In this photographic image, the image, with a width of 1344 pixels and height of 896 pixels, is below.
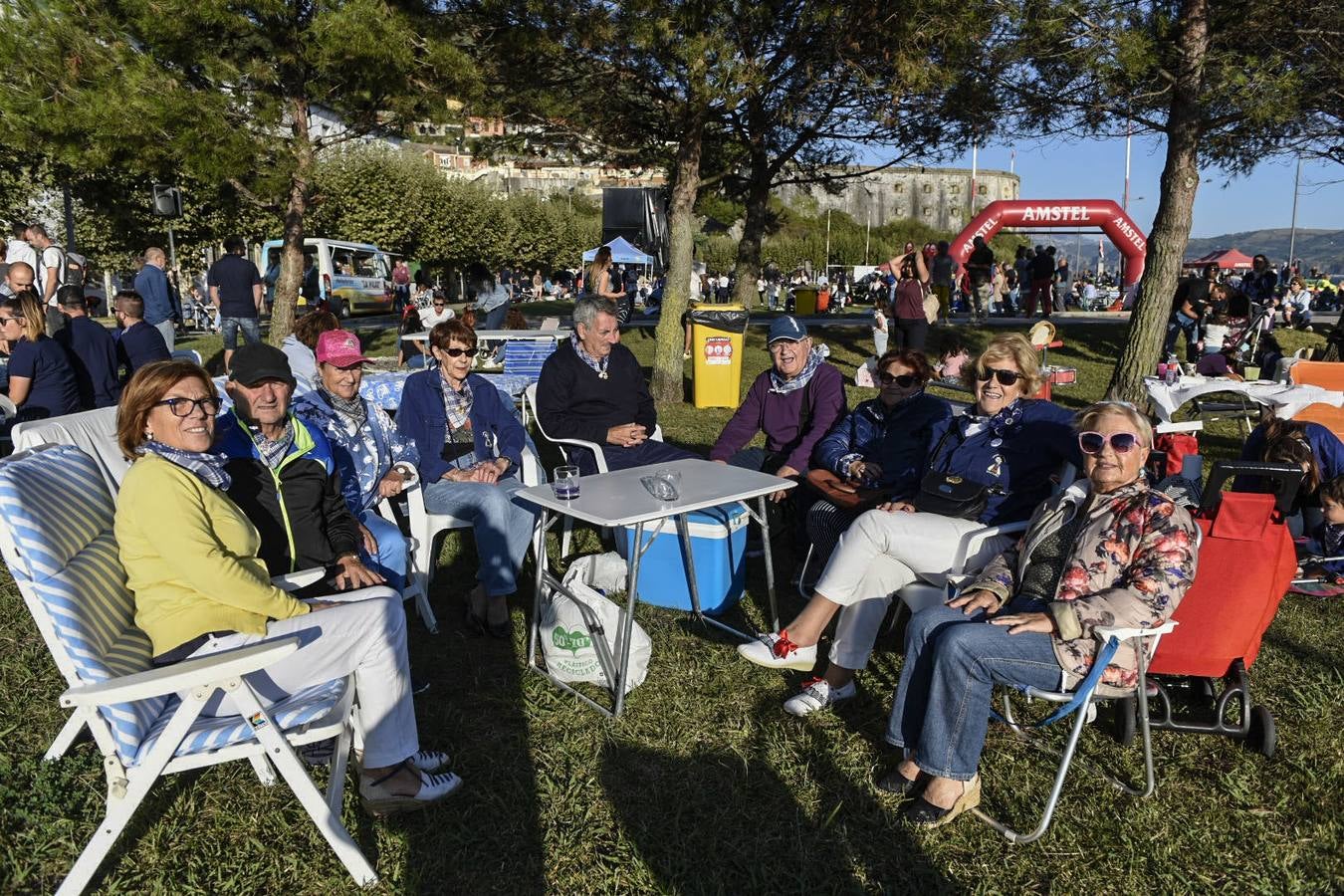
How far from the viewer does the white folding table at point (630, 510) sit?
3.10 m

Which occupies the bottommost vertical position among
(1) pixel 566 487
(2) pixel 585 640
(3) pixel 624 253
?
(2) pixel 585 640

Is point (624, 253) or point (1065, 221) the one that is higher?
point (624, 253)

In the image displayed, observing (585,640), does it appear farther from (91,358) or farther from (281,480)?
(91,358)

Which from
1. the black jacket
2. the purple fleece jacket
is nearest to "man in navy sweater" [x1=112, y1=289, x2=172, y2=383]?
the black jacket

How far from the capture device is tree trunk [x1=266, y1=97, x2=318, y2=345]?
1091cm

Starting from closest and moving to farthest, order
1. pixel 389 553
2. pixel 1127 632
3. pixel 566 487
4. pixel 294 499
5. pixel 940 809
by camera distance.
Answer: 1. pixel 1127 632
2. pixel 940 809
3. pixel 294 499
4. pixel 566 487
5. pixel 389 553

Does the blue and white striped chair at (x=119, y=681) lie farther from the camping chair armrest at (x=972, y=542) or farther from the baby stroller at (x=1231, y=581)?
the baby stroller at (x=1231, y=581)

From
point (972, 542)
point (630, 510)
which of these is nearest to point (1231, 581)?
point (972, 542)

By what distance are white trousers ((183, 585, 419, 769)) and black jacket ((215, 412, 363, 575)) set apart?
1.44 ft

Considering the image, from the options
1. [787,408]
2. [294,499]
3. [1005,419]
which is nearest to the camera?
[294,499]

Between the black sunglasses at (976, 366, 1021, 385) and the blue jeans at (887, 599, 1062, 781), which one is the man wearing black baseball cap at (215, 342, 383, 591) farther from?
the black sunglasses at (976, 366, 1021, 385)

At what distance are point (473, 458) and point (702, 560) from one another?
125 cm

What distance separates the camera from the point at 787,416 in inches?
178

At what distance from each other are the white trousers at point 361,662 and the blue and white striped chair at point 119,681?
0.07 m
